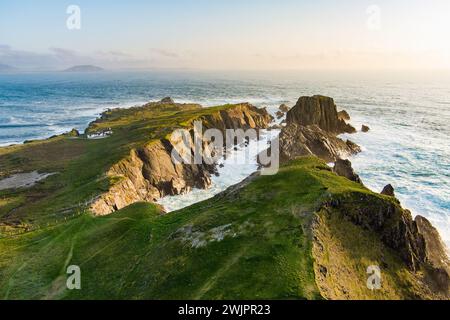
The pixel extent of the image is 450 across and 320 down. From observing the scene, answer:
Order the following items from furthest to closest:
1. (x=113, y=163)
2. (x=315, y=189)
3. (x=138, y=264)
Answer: (x=113, y=163) → (x=315, y=189) → (x=138, y=264)

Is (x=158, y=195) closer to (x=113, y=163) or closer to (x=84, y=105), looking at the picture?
(x=113, y=163)

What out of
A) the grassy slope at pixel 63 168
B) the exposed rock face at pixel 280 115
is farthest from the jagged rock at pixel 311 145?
the exposed rock face at pixel 280 115

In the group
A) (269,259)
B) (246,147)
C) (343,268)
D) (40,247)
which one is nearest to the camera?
(269,259)

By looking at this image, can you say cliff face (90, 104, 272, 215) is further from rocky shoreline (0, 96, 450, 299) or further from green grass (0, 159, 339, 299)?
green grass (0, 159, 339, 299)
